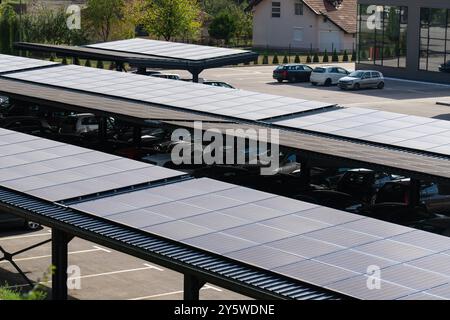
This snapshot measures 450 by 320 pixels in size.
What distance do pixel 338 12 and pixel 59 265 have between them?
65.0 metres

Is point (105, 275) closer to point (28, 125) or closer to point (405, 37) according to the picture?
point (28, 125)

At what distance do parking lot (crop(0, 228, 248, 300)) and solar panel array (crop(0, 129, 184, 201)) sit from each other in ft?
7.95

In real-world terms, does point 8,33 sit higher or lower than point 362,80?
higher

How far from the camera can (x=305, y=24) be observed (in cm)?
8312

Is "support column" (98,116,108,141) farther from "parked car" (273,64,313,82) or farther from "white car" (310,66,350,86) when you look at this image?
"parked car" (273,64,313,82)

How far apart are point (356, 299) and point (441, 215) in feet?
48.1

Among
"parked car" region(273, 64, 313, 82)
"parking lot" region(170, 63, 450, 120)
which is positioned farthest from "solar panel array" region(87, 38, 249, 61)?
"parked car" region(273, 64, 313, 82)

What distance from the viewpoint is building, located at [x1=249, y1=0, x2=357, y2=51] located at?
8175 centimetres

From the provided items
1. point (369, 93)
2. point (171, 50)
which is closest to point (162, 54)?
point (171, 50)

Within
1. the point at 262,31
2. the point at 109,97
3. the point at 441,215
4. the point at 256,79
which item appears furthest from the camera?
the point at 262,31

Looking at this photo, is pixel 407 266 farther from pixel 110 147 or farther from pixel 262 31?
pixel 262 31

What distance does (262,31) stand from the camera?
85.9 meters
